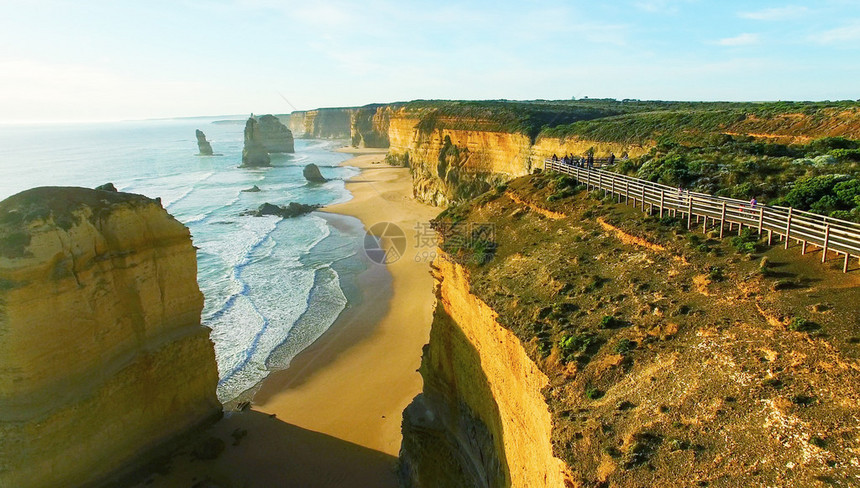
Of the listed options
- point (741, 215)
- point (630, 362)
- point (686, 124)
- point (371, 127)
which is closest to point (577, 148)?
point (686, 124)

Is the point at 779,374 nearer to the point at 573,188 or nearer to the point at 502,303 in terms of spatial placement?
the point at 502,303

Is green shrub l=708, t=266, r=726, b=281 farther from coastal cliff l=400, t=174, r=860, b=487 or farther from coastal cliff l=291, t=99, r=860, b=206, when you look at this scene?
coastal cliff l=291, t=99, r=860, b=206

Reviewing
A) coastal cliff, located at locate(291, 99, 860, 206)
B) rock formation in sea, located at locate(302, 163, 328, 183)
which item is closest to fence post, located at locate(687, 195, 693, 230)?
coastal cliff, located at locate(291, 99, 860, 206)

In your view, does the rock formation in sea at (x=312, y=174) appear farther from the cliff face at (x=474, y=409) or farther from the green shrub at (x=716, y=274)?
the green shrub at (x=716, y=274)

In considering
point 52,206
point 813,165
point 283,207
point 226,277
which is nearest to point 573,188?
point 813,165

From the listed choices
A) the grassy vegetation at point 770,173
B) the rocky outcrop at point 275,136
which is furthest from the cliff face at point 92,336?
the rocky outcrop at point 275,136

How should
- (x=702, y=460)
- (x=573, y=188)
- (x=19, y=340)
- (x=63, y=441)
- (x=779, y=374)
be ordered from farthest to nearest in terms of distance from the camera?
(x=573, y=188), (x=63, y=441), (x=19, y=340), (x=779, y=374), (x=702, y=460)

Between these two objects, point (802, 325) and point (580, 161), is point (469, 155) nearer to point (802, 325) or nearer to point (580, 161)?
point (580, 161)
